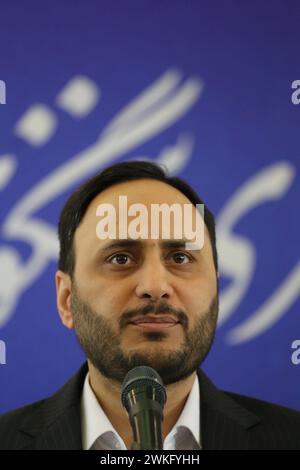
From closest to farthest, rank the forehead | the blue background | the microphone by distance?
the microphone, the forehead, the blue background

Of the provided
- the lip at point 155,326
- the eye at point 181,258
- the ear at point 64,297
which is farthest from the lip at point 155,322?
the ear at point 64,297

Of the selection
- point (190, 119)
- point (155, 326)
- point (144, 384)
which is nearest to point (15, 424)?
point (155, 326)

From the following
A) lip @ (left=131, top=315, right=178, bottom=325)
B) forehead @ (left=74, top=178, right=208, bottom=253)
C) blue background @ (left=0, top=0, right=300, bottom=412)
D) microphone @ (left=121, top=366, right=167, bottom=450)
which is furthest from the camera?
blue background @ (left=0, top=0, right=300, bottom=412)

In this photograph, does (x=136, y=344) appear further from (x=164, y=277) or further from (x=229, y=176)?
(x=229, y=176)

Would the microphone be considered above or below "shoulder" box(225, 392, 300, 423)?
below

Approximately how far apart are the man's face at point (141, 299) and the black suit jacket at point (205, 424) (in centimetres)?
10

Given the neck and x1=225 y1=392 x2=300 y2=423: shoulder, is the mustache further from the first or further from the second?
x1=225 y1=392 x2=300 y2=423: shoulder

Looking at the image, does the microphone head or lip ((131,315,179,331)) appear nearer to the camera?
the microphone head

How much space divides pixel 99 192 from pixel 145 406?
2.48 feet

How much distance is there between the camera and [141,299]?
1231mm

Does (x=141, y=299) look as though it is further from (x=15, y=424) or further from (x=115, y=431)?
(x=15, y=424)

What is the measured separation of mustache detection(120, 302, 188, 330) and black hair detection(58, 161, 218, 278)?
0.22m

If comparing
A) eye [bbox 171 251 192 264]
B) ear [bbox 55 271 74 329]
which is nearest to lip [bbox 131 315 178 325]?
eye [bbox 171 251 192 264]

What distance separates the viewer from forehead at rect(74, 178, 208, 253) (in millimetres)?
1342
